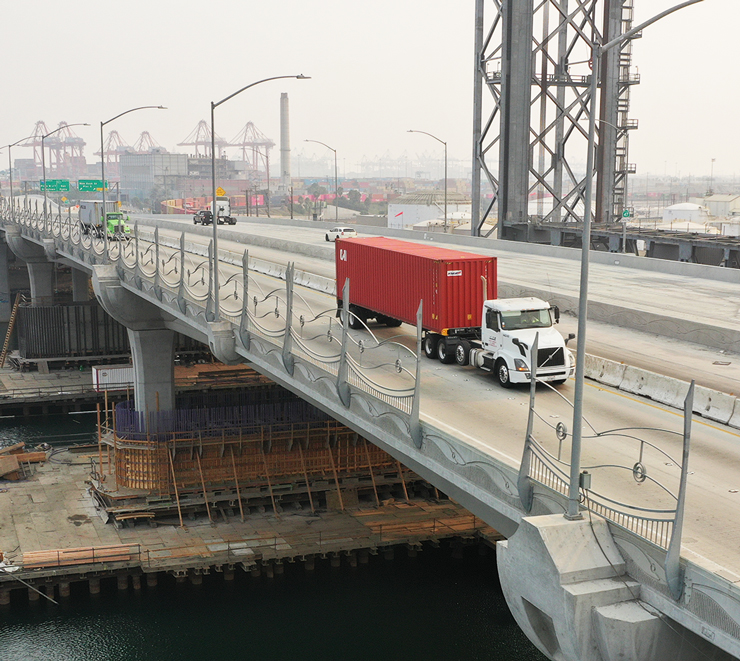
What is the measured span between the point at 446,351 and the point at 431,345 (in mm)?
807

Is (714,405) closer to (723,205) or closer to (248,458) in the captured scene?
(248,458)

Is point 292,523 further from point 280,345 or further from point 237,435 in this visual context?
point 280,345

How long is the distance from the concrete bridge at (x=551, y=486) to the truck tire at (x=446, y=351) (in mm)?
928

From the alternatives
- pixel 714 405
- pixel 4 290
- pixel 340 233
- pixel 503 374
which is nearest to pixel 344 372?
pixel 503 374

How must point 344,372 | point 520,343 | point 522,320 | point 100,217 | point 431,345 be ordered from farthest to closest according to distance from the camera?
point 100,217
point 431,345
point 522,320
point 520,343
point 344,372

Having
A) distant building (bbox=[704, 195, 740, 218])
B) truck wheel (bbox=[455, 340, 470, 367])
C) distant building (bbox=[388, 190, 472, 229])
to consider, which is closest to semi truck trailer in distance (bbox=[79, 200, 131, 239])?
truck wheel (bbox=[455, 340, 470, 367])

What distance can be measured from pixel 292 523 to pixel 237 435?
18.2 ft

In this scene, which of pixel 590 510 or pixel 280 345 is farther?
pixel 280 345

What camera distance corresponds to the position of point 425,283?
94.6ft

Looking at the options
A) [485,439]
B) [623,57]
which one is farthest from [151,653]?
[623,57]

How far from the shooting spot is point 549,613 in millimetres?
13477

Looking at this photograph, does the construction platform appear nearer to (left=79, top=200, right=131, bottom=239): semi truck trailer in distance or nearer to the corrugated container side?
the corrugated container side

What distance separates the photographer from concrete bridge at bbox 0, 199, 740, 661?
12656mm

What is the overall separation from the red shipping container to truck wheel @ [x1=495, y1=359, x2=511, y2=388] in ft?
9.66
